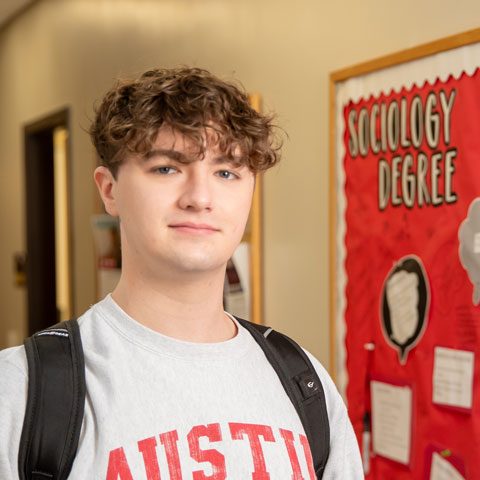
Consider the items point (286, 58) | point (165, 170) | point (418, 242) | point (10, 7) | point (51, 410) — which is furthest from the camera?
point (10, 7)

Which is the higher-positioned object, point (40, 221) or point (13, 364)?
point (40, 221)

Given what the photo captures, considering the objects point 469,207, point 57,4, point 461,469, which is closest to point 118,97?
point 469,207

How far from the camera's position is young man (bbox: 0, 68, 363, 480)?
0.92 metres

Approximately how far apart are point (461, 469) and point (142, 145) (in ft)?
3.76

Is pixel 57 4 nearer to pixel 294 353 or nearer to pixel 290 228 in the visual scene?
pixel 290 228

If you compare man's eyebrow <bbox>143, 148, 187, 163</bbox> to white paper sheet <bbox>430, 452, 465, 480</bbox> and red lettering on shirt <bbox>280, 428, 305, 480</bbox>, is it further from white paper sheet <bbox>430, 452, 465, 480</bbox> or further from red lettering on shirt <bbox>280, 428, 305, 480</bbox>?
white paper sheet <bbox>430, 452, 465, 480</bbox>

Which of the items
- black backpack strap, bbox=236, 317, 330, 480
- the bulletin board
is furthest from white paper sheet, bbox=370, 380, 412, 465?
black backpack strap, bbox=236, 317, 330, 480

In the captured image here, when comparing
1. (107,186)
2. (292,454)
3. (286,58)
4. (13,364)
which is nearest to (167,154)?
(107,186)

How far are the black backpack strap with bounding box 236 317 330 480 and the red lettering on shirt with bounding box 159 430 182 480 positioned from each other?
8.7 inches

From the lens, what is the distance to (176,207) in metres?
0.98

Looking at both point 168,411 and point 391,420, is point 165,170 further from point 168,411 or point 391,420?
point 391,420

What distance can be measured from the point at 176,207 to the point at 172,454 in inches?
13.4

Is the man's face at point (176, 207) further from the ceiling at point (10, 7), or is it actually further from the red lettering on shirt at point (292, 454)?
the ceiling at point (10, 7)

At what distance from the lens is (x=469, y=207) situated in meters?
1.60
